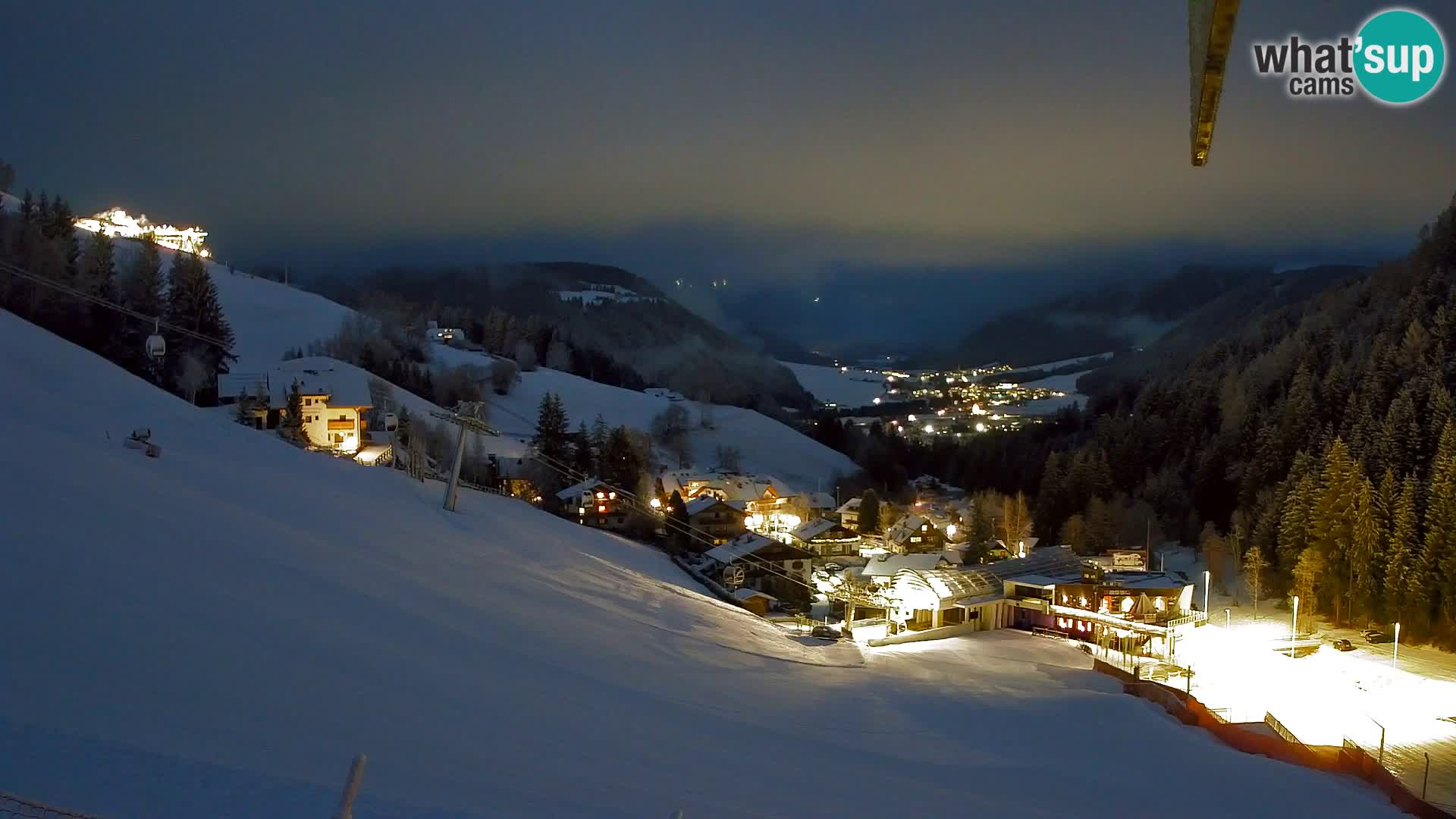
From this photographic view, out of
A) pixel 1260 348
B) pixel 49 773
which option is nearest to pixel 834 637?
pixel 49 773

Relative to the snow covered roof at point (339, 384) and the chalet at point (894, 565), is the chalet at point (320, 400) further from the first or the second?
the chalet at point (894, 565)

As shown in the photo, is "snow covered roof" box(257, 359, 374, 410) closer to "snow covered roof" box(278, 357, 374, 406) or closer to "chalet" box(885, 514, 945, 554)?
"snow covered roof" box(278, 357, 374, 406)

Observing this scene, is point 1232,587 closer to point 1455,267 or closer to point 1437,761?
point 1437,761

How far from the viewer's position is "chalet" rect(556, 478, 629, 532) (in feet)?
131

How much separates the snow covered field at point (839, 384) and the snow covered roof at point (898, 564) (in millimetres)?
99546

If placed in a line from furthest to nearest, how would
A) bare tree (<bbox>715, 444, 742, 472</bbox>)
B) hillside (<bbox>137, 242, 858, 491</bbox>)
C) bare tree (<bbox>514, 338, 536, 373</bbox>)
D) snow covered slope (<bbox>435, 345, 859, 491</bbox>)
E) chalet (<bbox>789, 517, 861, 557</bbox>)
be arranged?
bare tree (<bbox>514, 338, 536, 373</bbox>) → snow covered slope (<bbox>435, 345, 859, 491</bbox>) → hillside (<bbox>137, 242, 858, 491</bbox>) → bare tree (<bbox>715, 444, 742, 472</bbox>) → chalet (<bbox>789, 517, 861, 557</bbox>)

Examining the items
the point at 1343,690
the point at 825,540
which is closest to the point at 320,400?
the point at 825,540

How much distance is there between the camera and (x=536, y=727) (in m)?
8.15

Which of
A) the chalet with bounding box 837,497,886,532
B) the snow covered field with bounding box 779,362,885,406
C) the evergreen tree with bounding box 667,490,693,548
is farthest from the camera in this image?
the snow covered field with bounding box 779,362,885,406

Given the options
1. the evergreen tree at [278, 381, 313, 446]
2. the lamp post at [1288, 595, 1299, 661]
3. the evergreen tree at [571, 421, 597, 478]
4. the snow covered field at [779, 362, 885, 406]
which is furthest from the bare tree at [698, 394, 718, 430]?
the lamp post at [1288, 595, 1299, 661]

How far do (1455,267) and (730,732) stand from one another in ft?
164

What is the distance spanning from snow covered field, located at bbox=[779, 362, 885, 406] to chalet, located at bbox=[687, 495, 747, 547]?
86.1m

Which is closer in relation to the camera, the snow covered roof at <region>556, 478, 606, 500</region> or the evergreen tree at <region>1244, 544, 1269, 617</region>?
the evergreen tree at <region>1244, 544, 1269, 617</region>

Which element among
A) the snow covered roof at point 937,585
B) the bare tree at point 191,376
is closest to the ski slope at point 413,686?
the snow covered roof at point 937,585
